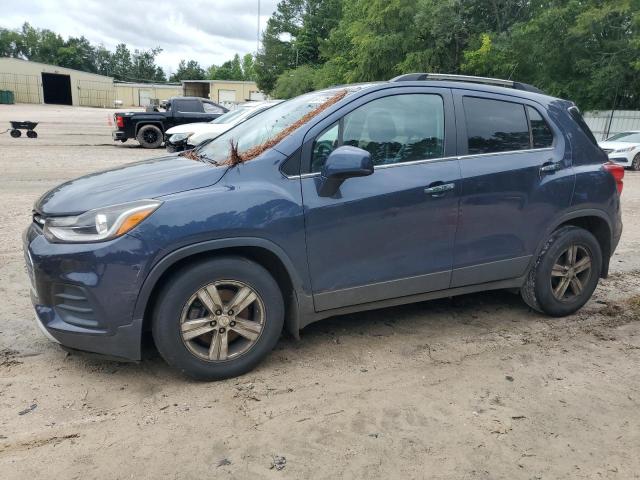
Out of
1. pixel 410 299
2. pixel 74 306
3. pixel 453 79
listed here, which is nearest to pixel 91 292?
pixel 74 306

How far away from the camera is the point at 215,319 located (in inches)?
124

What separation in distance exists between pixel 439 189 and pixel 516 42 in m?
25.7

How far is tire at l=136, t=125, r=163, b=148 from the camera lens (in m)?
17.1

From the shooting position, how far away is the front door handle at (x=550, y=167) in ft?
13.2

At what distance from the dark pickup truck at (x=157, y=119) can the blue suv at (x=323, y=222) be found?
1402cm

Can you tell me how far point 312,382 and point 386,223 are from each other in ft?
3.76

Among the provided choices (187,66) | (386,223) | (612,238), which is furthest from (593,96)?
(187,66)

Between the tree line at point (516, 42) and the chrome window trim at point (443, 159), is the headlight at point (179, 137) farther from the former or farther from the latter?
the tree line at point (516, 42)

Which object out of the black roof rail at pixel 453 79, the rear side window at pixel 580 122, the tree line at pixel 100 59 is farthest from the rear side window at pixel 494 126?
the tree line at pixel 100 59

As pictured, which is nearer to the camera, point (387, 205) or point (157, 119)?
point (387, 205)

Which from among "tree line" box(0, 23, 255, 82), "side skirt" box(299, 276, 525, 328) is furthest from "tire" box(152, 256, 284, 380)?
"tree line" box(0, 23, 255, 82)

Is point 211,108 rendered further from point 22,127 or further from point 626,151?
point 626,151

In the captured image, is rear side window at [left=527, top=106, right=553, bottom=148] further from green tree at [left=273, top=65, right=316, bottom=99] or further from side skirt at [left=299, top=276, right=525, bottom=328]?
green tree at [left=273, top=65, right=316, bottom=99]

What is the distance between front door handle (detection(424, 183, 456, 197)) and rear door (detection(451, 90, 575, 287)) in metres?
0.12
